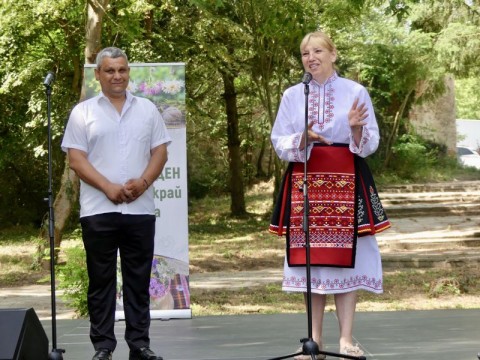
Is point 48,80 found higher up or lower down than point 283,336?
higher up

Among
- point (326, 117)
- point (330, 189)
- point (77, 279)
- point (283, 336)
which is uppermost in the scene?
point (326, 117)

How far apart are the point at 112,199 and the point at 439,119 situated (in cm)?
3145

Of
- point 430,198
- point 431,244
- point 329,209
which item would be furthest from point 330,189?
point 430,198

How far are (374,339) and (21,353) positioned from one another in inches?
113

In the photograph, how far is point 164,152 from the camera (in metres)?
5.99

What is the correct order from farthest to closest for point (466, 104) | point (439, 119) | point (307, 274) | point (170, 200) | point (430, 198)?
1. point (466, 104)
2. point (439, 119)
3. point (430, 198)
4. point (170, 200)
5. point (307, 274)

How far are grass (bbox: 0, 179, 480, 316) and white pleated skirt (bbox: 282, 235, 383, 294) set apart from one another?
3.93 meters

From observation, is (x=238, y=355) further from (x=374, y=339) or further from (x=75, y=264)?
(x=75, y=264)

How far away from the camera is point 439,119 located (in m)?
36.3

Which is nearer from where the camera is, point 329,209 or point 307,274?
point 307,274

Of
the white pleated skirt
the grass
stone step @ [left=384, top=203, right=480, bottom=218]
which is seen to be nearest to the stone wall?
the grass

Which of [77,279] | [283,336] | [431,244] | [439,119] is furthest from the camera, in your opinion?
[439,119]

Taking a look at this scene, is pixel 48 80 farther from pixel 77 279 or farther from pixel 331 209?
pixel 77 279

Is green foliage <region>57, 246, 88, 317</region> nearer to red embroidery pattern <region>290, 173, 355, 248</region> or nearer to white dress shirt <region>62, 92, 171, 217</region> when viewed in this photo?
white dress shirt <region>62, 92, 171, 217</region>
